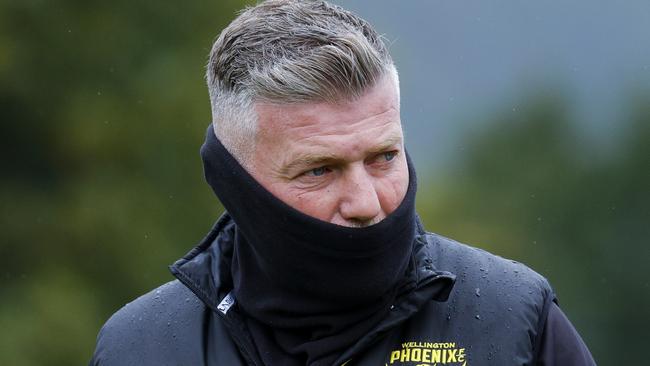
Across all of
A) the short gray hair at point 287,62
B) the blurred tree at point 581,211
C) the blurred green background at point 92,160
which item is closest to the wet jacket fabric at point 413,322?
the short gray hair at point 287,62

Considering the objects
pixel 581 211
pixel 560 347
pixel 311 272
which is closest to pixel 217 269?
pixel 311 272

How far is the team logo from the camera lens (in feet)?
11.6

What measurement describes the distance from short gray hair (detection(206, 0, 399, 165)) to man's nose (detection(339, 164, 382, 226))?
0.66 feet

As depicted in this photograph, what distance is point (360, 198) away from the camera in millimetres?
3502

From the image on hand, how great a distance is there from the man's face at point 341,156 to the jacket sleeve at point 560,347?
51 centimetres

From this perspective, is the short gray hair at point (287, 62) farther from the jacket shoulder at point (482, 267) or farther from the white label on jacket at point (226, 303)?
the jacket shoulder at point (482, 267)

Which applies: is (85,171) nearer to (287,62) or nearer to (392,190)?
(287,62)

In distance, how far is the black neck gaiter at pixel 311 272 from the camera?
356cm


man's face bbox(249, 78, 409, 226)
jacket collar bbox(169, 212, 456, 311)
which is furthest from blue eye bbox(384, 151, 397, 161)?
jacket collar bbox(169, 212, 456, 311)

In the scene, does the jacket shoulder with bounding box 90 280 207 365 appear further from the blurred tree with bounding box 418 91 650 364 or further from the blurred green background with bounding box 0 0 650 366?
the blurred tree with bounding box 418 91 650 364

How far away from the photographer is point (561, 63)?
98.9 feet

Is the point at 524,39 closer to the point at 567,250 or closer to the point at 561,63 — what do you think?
the point at 561,63

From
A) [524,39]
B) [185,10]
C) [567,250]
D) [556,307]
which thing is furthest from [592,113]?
[556,307]

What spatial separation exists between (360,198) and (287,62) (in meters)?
0.40
